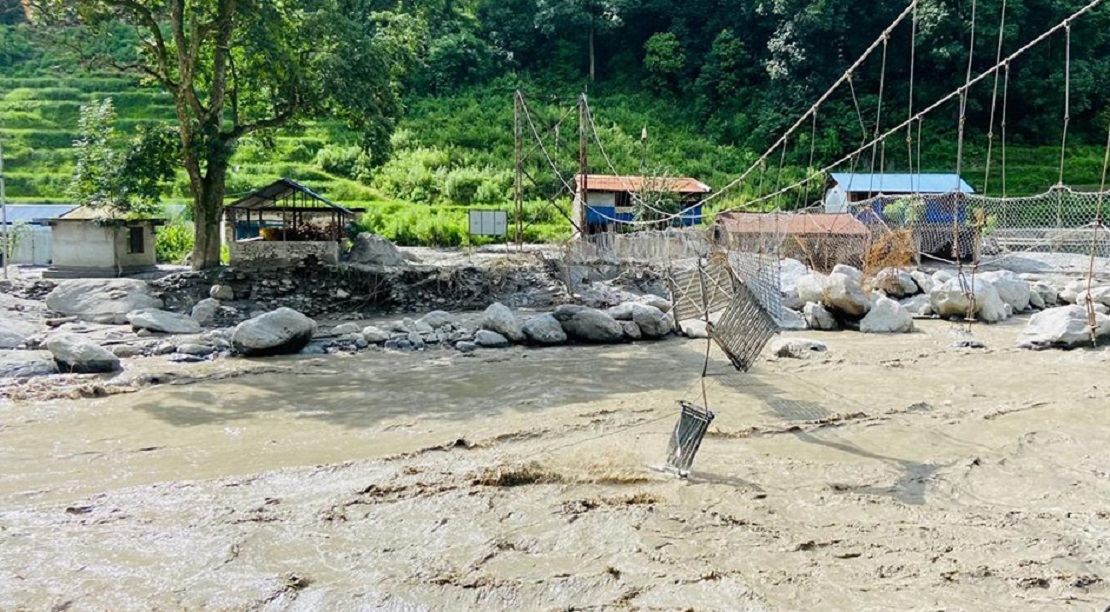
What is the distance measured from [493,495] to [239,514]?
1280mm

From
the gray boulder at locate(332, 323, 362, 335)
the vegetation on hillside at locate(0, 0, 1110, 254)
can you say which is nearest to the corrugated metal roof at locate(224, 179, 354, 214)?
the gray boulder at locate(332, 323, 362, 335)

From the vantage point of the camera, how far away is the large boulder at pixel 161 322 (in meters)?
9.80

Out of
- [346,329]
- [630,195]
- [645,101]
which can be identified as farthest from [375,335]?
[645,101]

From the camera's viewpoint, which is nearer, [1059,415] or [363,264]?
[1059,415]

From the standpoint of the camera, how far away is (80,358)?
7.66 metres

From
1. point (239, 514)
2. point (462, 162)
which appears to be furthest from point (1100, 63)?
point (239, 514)

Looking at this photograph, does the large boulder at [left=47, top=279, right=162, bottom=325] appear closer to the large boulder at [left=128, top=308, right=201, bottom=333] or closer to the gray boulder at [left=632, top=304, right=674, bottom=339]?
the large boulder at [left=128, top=308, right=201, bottom=333]

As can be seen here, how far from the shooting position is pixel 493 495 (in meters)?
4.21

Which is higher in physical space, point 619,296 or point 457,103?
point 457,103

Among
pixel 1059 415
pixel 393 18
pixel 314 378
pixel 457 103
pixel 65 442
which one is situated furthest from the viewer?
pixel 457 103

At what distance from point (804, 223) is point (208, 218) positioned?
1132cm

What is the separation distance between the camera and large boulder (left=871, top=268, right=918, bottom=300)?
40.8 feet

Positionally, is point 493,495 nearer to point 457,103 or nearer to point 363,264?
point 363,264

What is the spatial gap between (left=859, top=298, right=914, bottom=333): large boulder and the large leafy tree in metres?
7.50
